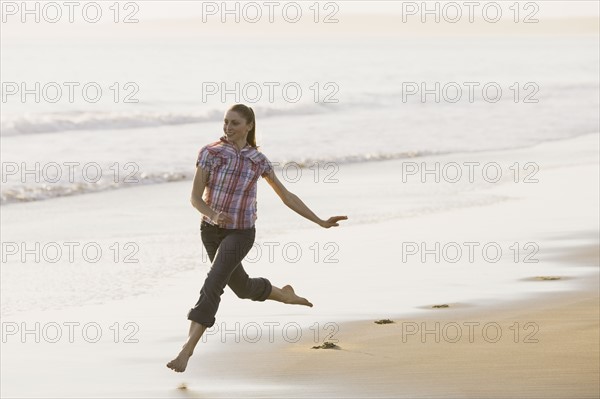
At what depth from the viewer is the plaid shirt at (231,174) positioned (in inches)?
252

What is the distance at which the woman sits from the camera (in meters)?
6.35

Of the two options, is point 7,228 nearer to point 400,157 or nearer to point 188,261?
point 188,261

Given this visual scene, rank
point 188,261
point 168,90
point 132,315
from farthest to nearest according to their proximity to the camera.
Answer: point 168,90
point 188,261
point 132,315

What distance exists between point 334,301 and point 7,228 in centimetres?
722

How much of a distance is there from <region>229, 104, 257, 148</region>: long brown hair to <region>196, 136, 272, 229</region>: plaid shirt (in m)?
0.07

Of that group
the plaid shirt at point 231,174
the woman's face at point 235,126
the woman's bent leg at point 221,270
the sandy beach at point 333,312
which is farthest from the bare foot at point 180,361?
the sandy beach at point 333,312

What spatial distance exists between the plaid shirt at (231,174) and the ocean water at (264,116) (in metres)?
12.3

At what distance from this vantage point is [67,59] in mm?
104312

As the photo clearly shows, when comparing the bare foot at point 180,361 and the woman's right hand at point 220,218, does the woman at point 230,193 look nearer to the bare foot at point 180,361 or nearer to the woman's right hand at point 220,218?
the woman's right hand at point 220,218

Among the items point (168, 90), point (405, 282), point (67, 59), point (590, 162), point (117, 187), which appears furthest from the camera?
point (67, 59)

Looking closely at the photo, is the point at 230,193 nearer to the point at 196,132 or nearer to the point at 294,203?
the point at 294,203

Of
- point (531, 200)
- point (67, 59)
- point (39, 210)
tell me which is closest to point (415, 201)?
point (531, 200)

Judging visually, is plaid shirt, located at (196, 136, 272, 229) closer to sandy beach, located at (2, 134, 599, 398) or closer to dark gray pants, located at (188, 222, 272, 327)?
dark gray pants, located at (188, 222, 272, 327)

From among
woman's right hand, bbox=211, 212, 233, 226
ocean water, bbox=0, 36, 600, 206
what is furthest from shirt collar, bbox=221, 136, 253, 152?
ocean water, bbox=0, 36, 600, 206
